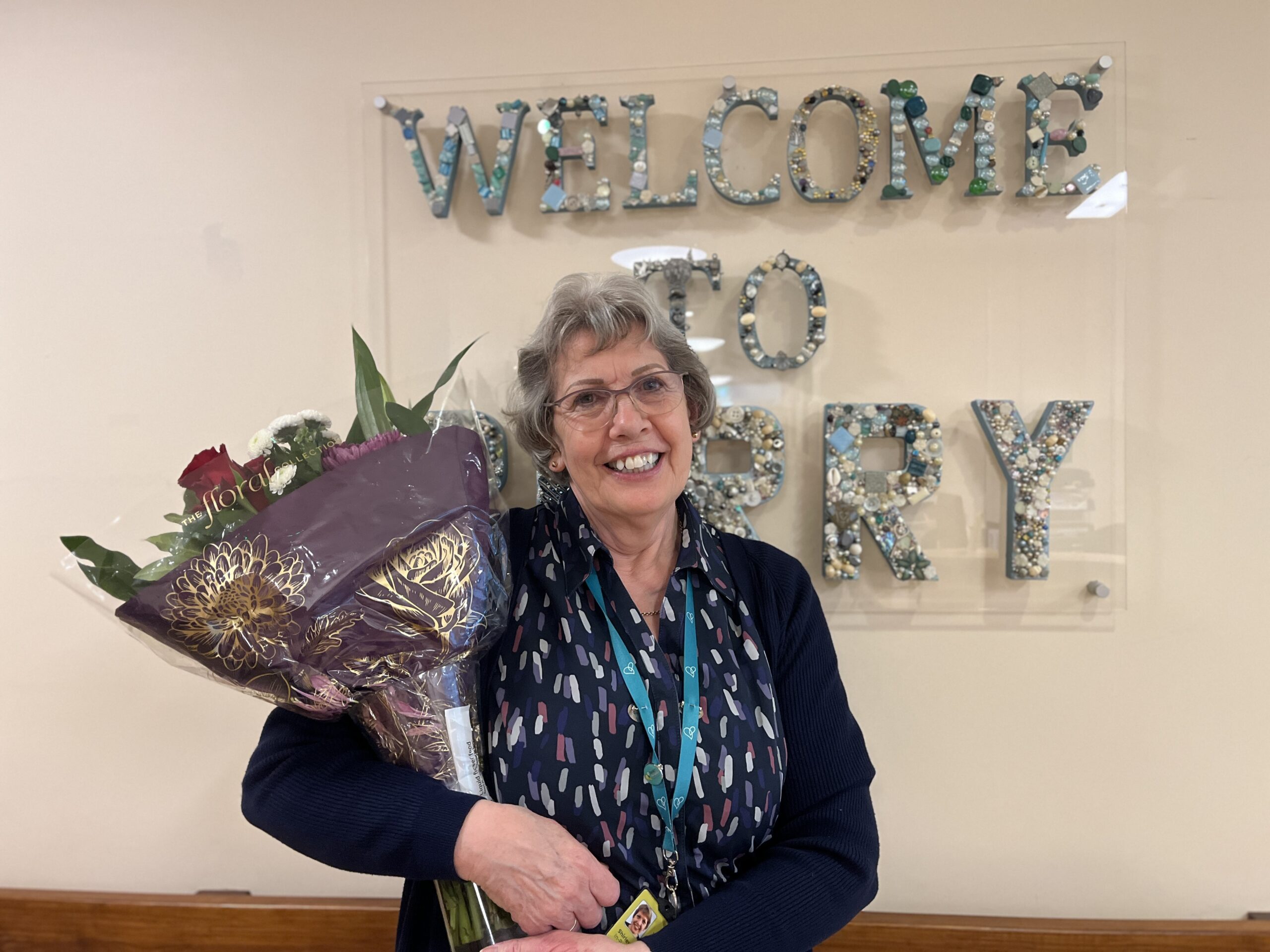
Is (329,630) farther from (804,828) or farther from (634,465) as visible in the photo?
(804,828)

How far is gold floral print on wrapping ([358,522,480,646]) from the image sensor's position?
87cm

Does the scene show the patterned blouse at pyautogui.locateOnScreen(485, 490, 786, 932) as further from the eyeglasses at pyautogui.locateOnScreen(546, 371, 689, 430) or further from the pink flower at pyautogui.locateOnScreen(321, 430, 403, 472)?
the pink flower at pyautogui.locateOnScreen(321, 430, 403, 472)

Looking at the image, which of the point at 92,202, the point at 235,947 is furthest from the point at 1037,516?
the point at 92,202

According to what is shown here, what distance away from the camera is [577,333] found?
1201 millimetres

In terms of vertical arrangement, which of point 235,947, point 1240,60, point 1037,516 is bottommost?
point 235,947

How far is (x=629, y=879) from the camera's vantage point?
106cm

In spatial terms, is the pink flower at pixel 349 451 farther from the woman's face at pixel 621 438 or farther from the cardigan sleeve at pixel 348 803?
the cardigan sleeve at pixel 348 803

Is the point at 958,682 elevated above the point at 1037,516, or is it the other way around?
the point at 1037,516

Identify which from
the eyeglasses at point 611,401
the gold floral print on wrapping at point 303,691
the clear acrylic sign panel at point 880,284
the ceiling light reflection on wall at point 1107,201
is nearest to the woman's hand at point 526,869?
the gold floral print on wrapping at point 303,691

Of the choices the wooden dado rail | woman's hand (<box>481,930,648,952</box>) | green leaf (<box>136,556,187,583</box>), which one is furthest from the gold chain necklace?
the wooden dado rail

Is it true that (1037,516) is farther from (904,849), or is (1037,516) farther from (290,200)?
(290,200)

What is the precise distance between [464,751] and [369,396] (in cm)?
51

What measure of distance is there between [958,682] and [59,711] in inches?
77.1

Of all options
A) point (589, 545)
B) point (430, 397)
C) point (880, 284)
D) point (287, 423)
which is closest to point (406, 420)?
point (430, 397)
